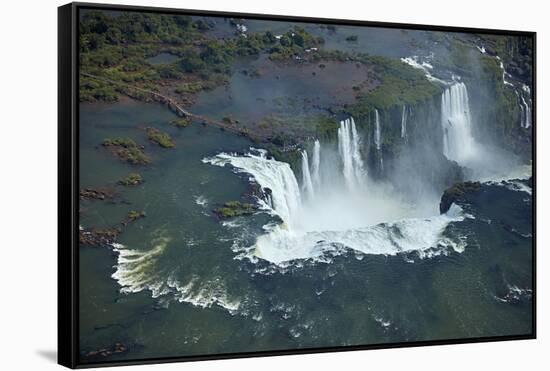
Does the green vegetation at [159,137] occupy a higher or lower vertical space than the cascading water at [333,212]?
higher

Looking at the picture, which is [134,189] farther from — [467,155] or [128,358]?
[467,155]

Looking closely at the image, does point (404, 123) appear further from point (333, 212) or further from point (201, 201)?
point (201, 201)

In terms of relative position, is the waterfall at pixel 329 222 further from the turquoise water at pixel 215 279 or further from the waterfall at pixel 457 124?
the waterfall at pixel 457 124

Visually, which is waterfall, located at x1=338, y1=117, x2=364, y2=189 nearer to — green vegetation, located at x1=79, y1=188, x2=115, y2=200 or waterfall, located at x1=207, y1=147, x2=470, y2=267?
waterfall, located at x1=207, y1=147, x2=470, y2=267

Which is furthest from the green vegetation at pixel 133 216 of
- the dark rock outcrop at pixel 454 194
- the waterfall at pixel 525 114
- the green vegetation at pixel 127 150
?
the waterfall at pixel 525 114

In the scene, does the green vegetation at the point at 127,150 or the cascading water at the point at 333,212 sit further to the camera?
the cascading water at the point at 333,212

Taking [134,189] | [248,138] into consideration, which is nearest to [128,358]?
[134,189]

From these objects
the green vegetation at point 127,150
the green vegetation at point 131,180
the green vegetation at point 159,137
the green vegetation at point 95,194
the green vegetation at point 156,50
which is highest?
the green vegetation at point 156,50

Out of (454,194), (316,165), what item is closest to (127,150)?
(316,165)
